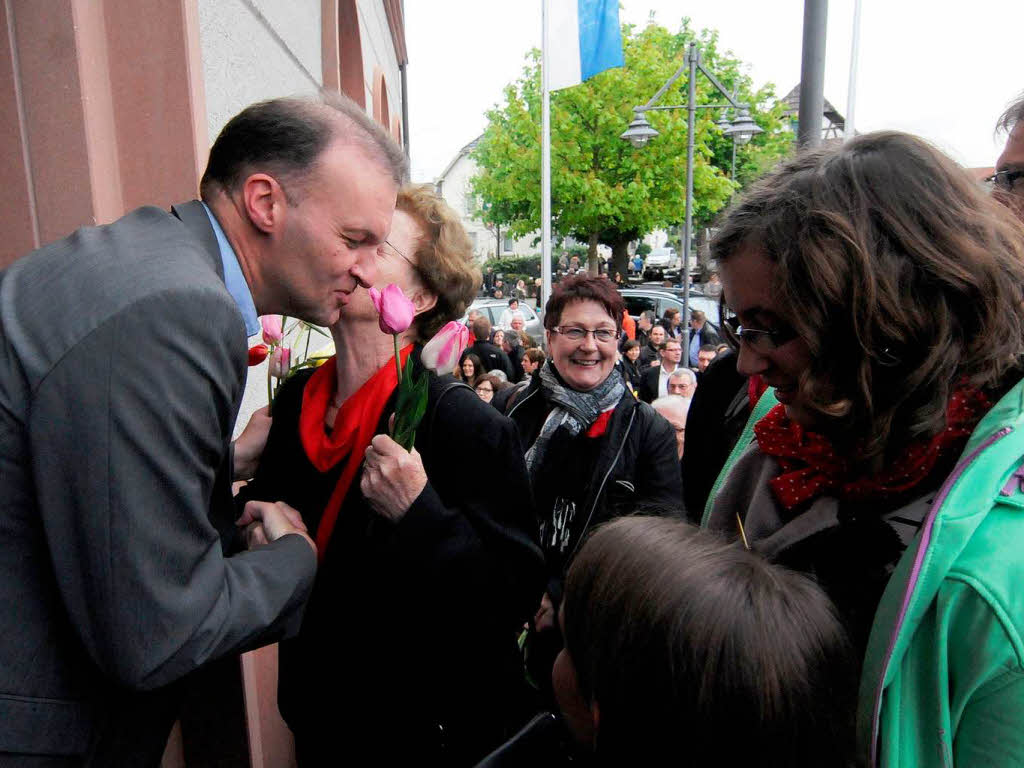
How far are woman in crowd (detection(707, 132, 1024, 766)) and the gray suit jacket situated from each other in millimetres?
869

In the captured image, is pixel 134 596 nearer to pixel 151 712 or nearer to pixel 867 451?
pixel 151 712

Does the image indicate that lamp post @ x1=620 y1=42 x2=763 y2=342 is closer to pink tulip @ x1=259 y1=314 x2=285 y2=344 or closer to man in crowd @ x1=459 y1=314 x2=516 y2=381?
man in crowd @ x1=459 y1=314 x2=516 y2=381

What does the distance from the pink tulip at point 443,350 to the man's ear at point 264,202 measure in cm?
37

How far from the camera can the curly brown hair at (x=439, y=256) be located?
1854 millimetres

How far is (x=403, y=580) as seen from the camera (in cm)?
160

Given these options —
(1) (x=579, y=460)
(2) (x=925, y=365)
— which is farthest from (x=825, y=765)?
(1) (x=579, y=460)

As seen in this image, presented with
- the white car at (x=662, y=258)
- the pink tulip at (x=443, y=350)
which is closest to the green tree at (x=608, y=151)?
the white car at (x=662, y=258)

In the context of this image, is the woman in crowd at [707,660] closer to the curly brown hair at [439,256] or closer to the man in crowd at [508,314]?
the curly brown hair at [439,256]

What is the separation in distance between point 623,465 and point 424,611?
1.31m

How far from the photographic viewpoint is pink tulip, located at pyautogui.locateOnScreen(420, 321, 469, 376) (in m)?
1.48

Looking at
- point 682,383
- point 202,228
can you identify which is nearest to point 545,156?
point 682,383

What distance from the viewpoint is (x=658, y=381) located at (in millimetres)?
7773

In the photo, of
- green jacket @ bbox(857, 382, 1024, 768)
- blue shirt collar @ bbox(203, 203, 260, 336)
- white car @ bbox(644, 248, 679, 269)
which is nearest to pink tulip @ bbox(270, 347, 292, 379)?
blue shirt collar @ bbox(203, 203, 260, 336)

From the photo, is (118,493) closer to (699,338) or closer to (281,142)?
(281,142)
